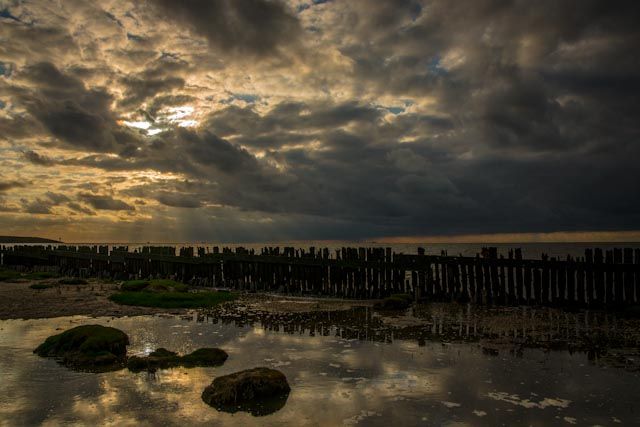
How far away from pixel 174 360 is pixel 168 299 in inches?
356

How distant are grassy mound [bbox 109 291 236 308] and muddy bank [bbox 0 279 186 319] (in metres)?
0.53

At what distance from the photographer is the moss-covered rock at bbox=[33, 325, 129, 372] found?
30.4 feet

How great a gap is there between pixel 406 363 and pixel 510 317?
7.12 m

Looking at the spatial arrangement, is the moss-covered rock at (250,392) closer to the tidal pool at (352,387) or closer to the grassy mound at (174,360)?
the tidal pool at (352,387)

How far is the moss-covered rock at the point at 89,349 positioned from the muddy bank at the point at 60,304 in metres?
5.20

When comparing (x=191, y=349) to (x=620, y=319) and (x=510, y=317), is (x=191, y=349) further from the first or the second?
(x=620, y=319)

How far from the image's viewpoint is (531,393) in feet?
24.8

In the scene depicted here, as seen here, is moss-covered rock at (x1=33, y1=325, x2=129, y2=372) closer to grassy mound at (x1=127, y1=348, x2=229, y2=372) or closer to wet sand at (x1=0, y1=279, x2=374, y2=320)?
grassy mound at (x1=127, y1=348, x2=229, y2=372)

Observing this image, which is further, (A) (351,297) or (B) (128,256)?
(B) (128,256)

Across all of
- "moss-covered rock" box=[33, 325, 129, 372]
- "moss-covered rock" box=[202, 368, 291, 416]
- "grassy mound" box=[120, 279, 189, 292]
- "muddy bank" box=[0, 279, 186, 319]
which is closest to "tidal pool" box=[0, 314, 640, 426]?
"moss-covered rock" box=[202, 368, 291, 416]

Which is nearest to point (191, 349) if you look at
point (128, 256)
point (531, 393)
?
point (531, 393)

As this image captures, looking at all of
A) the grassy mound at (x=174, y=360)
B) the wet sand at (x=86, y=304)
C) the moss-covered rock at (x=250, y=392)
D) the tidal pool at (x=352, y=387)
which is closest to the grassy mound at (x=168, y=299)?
the wet sand at (x=86, y=304)

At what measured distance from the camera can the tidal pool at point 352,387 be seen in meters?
6.59

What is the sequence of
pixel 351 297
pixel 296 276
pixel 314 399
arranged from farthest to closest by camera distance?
pixel 296 276
pixel 351 297
pixel 314 399
